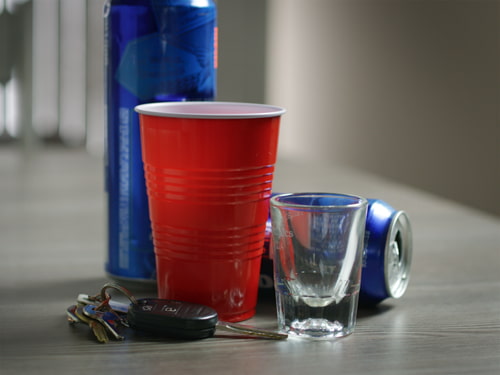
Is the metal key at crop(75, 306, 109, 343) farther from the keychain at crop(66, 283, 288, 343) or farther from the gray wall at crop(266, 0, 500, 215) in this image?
the gray wall at crop(266, 0, 500, 215)

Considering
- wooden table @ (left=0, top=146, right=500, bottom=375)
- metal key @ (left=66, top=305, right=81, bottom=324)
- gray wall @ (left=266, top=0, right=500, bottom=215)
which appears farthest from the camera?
gray wall @ (left=266, top=0, right=500, bottom=215)

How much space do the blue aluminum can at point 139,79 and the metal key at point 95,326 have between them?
144 millimetres

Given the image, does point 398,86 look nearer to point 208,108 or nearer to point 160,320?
point 208,108

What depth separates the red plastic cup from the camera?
0.69m

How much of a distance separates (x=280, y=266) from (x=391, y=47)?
9.66ft

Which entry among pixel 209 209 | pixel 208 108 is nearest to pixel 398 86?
pixel 208 108

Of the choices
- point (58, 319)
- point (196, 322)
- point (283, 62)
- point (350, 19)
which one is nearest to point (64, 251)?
point (58, 319)

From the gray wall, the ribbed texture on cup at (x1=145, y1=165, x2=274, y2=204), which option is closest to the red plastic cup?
the ribbed texture on cup at (x1=145, y1=165, x2=274, y2=204)

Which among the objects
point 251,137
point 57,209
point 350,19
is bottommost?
point 57,209

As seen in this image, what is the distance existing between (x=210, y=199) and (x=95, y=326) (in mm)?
160

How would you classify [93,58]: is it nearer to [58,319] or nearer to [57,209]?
[57,209]

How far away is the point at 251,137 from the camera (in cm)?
70

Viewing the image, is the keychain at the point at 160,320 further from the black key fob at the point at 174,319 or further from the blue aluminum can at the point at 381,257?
the blue aluminum can at the point at 381,257

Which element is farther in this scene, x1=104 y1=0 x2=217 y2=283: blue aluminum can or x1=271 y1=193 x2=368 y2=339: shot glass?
x1=104 y1=0 x2=217 y2=283: blue aluminum can
